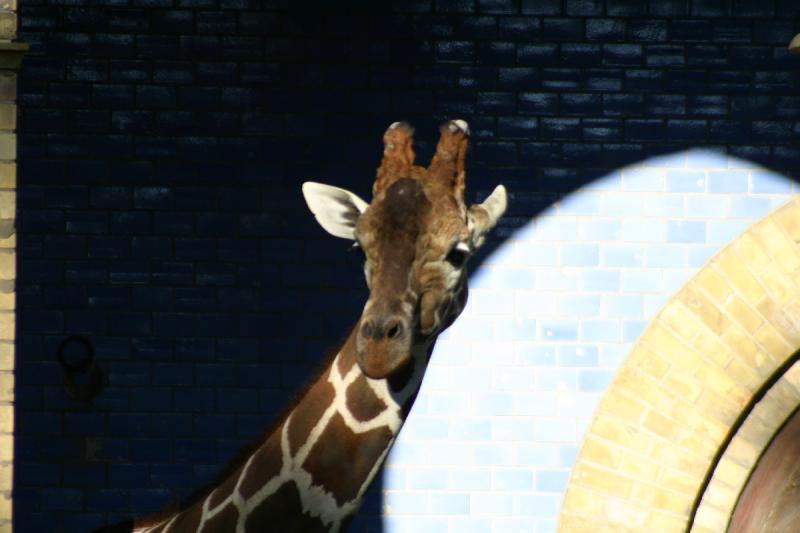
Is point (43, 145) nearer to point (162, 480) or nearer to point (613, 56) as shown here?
point (162, 480)

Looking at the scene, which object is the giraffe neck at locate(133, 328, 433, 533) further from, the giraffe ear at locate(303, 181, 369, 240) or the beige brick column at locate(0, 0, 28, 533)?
the beige brick column at locate(0, 0, 28, 533)

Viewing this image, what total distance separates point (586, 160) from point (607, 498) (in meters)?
1.79

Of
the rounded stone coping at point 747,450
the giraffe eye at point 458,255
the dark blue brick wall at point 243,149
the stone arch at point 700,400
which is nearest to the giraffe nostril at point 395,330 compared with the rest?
the giraffe eye at point 458,255

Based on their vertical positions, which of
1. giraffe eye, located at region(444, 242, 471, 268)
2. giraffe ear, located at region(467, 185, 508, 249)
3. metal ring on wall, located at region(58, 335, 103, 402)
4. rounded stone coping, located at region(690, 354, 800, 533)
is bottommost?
rounded stone coping, located at region(690, 354, 800, 533)

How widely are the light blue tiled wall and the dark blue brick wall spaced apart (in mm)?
177

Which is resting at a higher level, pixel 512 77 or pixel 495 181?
pixel 512 77

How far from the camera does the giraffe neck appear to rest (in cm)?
484

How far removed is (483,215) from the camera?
4.89 meters

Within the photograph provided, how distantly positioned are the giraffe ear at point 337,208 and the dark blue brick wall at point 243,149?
2.13m

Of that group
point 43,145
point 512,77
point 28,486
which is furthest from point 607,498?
point 43,145

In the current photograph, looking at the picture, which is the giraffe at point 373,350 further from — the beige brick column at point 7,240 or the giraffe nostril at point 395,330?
the beige brick column at point 7,240

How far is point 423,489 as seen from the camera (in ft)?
23.0

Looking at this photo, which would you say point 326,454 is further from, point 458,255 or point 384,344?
point 458,255

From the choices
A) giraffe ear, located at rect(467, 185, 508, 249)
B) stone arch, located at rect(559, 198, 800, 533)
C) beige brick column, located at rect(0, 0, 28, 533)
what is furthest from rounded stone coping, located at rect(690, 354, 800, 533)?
beige brick column, located at rect(0, 0, 28, 533)
